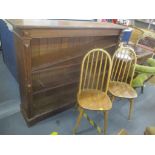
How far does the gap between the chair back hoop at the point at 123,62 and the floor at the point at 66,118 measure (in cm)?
55

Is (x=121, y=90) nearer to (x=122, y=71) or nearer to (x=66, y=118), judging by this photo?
(x=122, y=71)

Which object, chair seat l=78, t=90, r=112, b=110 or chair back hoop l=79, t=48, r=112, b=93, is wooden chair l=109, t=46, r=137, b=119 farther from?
chair seat l=78, t=90, r=112, b=110

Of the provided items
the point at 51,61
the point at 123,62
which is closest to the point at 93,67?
the point at 123,62

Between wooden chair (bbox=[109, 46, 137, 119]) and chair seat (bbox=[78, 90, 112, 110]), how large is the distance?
0.23 metres

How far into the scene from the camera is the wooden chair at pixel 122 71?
2.02 metres

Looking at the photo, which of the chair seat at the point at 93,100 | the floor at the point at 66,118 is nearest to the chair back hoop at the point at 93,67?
the chair seat at the point at 93,100

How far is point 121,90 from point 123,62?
402 mm

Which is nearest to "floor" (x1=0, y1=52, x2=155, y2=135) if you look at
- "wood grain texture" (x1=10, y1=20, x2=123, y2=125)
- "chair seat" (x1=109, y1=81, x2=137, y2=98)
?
"wood grain texture" (x1=10, y1=20, x2=123, y2=125)

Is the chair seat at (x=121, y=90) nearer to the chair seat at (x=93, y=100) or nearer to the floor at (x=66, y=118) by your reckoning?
the chair seat at (x=93, y=100)

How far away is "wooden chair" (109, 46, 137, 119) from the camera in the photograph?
2.02 m
